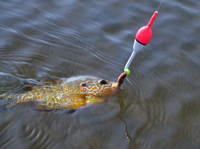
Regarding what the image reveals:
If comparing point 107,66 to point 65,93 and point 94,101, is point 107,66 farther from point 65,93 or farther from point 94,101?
point 65,93

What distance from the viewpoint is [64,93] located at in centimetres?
344

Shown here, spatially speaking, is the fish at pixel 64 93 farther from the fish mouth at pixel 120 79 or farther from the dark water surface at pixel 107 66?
the dark water surface at pixel 107 66

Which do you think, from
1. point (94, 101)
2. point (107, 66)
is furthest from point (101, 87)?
point (107, 66)

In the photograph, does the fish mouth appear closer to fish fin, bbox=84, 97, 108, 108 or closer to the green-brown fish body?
the green-brown fish body

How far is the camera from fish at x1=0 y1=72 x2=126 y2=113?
331cm

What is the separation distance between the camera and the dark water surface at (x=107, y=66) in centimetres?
309

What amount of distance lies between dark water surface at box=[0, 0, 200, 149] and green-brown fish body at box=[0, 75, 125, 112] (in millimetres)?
118

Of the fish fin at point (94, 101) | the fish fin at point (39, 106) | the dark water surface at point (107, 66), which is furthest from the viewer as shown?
the fish fin at point (94, 101)

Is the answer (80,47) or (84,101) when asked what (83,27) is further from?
(84,101)

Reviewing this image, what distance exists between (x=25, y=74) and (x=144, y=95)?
211cm

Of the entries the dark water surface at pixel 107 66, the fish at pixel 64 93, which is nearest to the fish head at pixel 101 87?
the fish at pixel 64 93

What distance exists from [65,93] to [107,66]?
3.65 ft

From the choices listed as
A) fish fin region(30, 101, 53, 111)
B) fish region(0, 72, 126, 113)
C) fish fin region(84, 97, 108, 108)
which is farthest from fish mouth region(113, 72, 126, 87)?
fish fin region(30, 101, 53, 111)

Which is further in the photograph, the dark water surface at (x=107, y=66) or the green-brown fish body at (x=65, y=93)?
the green-brown fish body at (x=65, y=93)
